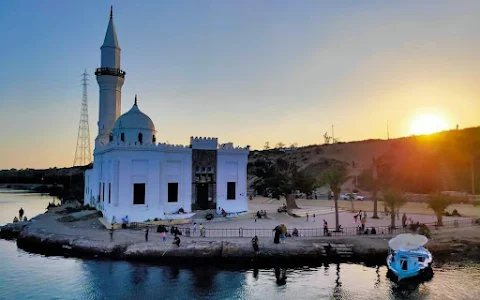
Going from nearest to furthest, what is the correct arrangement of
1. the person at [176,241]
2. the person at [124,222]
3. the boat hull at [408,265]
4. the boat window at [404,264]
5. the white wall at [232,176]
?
the boat hull at [408,265], the boat window at [404,264], the person at [176,241], the person at [124,222], the white wall at [232,176]

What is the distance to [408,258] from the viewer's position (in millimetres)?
23875

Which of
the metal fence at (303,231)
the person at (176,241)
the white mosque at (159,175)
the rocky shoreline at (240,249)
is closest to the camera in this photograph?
the rocky shoreline at (240,249)

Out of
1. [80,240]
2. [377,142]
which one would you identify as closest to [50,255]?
[80,240]

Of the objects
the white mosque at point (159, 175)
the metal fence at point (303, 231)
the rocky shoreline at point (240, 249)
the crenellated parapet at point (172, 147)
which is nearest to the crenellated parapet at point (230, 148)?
the white mosque at point (159, 175)

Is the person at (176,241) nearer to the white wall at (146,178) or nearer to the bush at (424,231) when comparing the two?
the white wall at (146,178)

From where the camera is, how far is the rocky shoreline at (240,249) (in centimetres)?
2730

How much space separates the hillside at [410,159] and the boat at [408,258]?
22623mm

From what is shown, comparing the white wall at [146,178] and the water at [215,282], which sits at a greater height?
the white wall at [146,178]

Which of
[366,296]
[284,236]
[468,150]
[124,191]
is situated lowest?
[366,296]

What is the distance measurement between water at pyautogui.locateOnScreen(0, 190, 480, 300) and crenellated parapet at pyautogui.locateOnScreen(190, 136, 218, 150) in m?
15.2

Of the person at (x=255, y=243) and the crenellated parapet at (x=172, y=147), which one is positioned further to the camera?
the crenellated parapet at (x=172, y=147)

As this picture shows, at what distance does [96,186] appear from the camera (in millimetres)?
43250

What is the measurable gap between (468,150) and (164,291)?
191 ft

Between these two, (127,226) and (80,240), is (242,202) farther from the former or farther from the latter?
(80,240)
